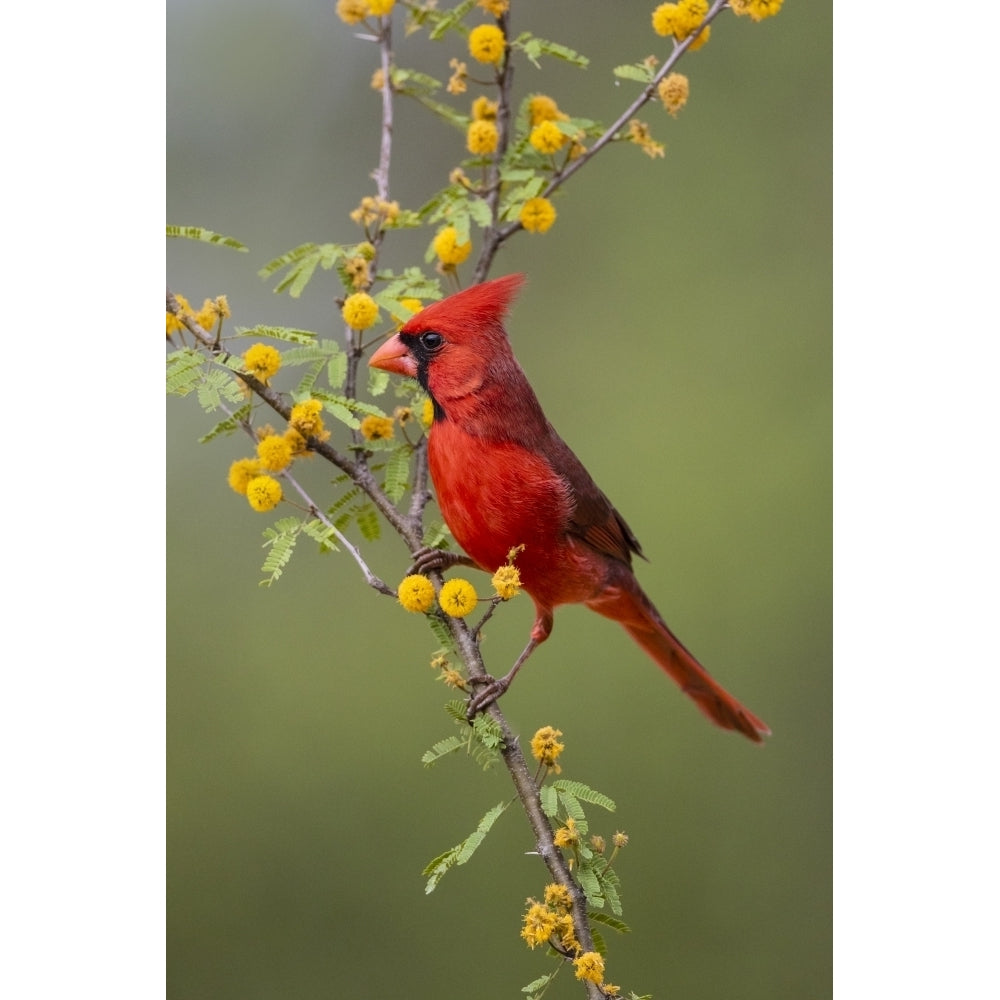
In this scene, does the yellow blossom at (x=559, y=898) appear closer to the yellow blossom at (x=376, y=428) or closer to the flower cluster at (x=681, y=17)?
the yellow blossom at (x=376, y=428)

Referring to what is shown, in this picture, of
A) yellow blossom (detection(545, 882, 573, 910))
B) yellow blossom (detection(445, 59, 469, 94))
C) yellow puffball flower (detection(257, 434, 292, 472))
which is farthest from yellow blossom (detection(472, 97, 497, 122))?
yellow blossom (detection(545, 882, 573, 910))

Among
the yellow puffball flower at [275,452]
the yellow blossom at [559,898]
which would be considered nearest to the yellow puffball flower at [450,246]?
the yellow puffball flower at [275,452]

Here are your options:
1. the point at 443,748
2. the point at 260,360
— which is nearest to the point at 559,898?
the point at 443,748

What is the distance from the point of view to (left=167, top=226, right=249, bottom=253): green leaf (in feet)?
7.43

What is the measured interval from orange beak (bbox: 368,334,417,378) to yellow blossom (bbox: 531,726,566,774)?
622 millimetres

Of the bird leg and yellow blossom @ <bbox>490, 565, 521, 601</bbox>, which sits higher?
yellow blossom @ <bbox>490, 565, 521, 601</bbox>

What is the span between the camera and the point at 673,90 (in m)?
2.23

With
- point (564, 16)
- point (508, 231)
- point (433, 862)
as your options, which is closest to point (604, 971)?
point (433, 862)

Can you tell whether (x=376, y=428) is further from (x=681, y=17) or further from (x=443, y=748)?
(x=681, y=17)

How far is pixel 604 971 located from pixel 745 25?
1.60 meters

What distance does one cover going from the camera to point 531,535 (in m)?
2.18

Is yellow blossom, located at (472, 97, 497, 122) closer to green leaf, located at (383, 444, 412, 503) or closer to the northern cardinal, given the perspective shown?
the northern cardinal

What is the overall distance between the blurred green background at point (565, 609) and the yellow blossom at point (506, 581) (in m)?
0.22
